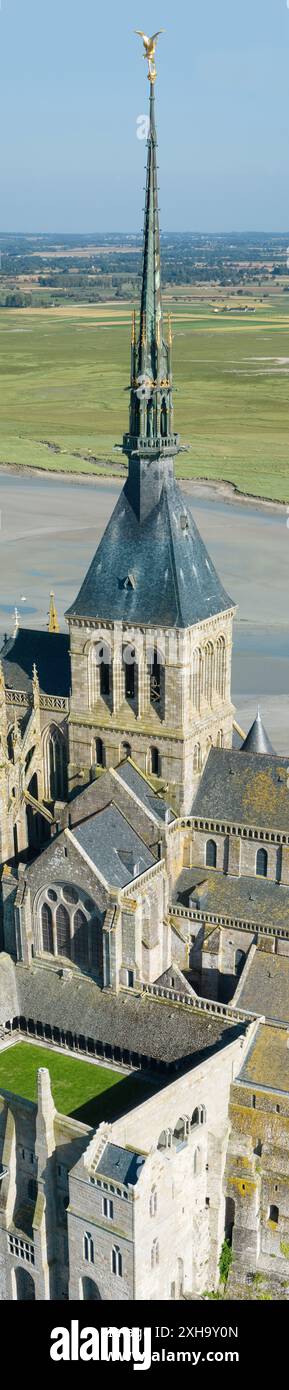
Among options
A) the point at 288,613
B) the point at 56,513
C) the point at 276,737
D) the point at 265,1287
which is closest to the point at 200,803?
the point at 265,1287

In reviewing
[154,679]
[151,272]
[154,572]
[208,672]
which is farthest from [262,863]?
[151,272]

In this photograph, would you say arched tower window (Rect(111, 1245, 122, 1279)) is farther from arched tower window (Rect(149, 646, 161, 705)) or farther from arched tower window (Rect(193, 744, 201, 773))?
arched tower window (Rect(149, 646, 161, 705))

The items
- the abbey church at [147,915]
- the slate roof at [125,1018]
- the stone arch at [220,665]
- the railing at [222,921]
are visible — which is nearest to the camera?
the abbey church at [147,915]

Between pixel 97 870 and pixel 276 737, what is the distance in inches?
1787

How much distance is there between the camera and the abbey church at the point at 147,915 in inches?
1831

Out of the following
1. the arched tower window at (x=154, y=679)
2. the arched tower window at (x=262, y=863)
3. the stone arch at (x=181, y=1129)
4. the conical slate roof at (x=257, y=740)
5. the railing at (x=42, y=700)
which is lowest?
the stone arch at (x=181, y=1129)

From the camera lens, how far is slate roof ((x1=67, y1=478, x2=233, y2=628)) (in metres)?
59.2

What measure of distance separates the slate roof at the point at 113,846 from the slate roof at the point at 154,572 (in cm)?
857

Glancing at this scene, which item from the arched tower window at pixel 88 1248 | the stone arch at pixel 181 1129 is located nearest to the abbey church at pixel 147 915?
the arched tower window at pixel 88 1248

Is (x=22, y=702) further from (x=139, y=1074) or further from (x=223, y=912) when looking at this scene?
(x=139, y=1074)

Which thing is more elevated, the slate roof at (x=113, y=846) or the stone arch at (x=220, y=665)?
the stone arch at (x=220, y=665)

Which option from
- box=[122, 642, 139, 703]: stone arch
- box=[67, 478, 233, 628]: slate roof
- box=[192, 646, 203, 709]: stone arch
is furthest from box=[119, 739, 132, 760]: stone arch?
box=[67, 478, 233, 628]: slate roof

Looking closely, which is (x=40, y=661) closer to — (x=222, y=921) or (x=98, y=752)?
(x=98, y=752)

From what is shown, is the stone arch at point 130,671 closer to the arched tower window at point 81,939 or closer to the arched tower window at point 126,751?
the arched tower window at point 126,751
